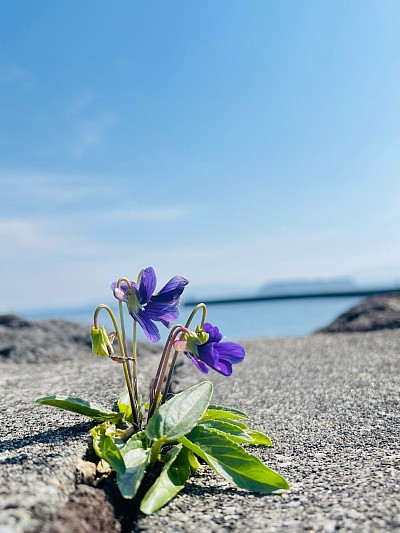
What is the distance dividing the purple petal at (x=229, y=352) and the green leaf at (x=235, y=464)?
20 centimetres

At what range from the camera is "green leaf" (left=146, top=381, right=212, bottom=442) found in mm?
1451

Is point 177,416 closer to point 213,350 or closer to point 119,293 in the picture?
point 213,350

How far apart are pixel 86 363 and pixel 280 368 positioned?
1.25 m

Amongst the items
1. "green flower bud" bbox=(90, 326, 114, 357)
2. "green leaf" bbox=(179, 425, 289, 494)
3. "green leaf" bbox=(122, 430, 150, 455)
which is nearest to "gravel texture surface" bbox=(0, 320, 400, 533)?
"green leaf" bbox=(179, 425, 289, 494)

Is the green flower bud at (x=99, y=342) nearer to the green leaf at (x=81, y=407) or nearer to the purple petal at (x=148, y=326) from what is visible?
the purple petal at (x=148, y=326)

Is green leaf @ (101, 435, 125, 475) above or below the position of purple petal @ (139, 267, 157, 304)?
below

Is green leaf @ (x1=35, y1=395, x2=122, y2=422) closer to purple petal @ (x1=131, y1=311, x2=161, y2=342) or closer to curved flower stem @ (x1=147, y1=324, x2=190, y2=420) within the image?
curved flower stem @ (x1=147, y1=324, x2=190, y2=420)

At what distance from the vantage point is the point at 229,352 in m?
1.55

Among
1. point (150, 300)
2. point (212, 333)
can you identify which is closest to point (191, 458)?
point (212, 333)

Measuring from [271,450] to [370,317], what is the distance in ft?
12.0

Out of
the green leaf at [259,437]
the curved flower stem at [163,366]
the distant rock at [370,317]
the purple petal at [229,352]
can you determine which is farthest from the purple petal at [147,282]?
the distant rock at [370,317]

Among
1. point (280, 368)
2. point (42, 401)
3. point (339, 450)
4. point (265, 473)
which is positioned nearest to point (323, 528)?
point (265, 473)

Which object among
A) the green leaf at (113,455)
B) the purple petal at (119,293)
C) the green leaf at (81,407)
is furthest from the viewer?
the green leaf at (81,407)

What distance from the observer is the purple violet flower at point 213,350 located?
151 centimetres
